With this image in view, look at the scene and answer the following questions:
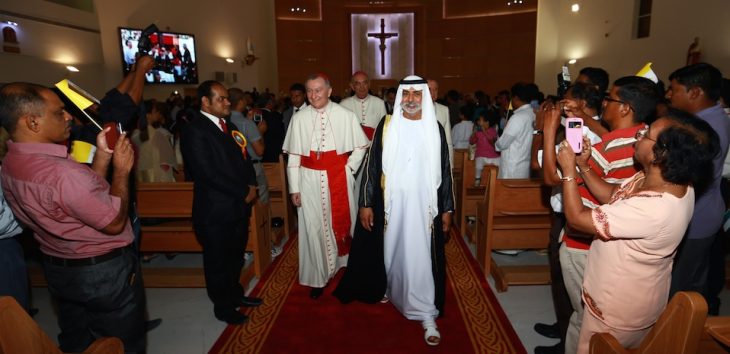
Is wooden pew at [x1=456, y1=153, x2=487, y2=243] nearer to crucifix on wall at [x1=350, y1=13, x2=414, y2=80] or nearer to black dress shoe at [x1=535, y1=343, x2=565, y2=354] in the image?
black dress shoe at [x1=535, y1=343, x2=565, y2=354]

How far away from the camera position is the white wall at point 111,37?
698 centimetres

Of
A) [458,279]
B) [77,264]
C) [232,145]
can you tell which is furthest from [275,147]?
[77,264]

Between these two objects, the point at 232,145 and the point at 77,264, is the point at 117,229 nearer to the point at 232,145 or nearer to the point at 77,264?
the point at 77,264

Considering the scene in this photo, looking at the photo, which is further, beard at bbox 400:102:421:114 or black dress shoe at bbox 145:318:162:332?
black dress shoe at bbox 145:318:162:332

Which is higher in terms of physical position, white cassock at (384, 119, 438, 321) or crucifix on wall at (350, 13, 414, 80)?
crucifix on wall at (350, 13, 414, 80)

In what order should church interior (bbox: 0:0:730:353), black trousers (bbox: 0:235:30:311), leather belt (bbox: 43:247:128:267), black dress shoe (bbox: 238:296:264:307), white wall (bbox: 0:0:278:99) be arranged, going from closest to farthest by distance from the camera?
leather belt (bbox: 43:247:128:267) < black trousers (bbox: 0:235:30:311) < black dress shoe (bbox: 238:296:264:307) < church interior (bbox: 0:0:730:353) < white wall (bbox: 0:0:278:99)

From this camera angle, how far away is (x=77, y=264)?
81.9 inches

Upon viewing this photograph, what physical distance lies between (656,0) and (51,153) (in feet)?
39.3

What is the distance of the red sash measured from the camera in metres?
3.73

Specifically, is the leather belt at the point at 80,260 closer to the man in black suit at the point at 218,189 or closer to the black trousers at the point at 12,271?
the black trousers at the point at 12,271

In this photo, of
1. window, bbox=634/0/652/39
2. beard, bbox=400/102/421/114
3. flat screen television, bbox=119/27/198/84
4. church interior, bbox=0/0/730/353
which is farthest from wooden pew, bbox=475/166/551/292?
window, bbox=634/0/652/39

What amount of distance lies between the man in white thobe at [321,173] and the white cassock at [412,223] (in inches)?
28.0

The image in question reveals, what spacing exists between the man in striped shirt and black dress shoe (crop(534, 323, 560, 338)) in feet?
Result: 3.08

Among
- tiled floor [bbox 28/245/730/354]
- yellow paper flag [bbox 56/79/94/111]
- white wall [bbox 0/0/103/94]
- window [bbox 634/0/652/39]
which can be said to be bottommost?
tiled floor [bbox 28/245/730/354]
